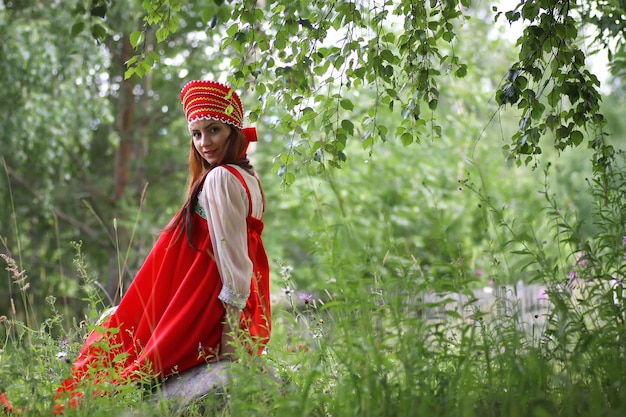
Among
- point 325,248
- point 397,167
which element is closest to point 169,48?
point 397,167

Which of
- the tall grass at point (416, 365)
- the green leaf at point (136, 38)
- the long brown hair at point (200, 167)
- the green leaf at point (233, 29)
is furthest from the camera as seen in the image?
the long brown hair at point (200, 167)

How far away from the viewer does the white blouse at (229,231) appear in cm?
274

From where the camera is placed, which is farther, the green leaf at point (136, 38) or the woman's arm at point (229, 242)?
the woman's arm at point (229, 242)

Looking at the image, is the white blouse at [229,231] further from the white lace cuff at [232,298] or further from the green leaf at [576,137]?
the green leaf at [576,137]

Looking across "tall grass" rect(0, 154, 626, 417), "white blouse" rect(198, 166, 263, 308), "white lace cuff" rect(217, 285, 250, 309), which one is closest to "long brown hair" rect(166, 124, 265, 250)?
"white blouse" rect(198, 166, 263, 308)

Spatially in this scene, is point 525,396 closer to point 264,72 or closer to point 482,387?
point 482,387

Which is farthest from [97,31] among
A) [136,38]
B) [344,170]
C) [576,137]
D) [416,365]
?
[344,170]

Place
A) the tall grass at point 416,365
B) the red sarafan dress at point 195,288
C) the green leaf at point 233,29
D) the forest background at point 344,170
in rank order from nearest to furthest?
the tall grass at point 416,365 < the forest background at point 344,170 < the green leaf at point 233,29 < the red sarafan dress at point 195,288

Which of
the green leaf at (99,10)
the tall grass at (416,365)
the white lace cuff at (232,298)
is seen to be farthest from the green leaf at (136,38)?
the white lace cuff at (232,298)

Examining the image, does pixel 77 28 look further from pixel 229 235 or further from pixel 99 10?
pixel 229 235

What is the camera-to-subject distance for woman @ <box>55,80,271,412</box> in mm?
2734

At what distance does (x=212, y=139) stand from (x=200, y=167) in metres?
0.20

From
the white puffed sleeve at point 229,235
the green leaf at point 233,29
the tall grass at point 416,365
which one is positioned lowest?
Answer: the tall grass at point 416,365

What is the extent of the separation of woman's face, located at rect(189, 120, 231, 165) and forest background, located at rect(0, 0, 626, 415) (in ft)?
0.88
